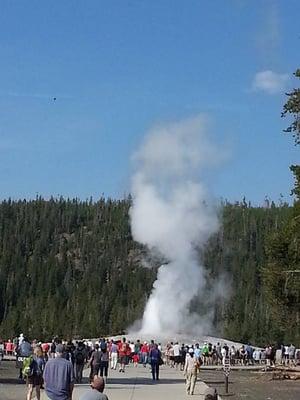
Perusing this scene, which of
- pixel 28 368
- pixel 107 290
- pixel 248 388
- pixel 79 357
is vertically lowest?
pixel 248 388

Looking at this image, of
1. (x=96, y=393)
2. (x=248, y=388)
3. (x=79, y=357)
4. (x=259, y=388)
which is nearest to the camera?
(x=96, y=393)

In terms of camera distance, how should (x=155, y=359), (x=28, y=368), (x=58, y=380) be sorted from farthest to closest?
(x=155, y=359) → (x=28, y=368) → (x=58, y=380)

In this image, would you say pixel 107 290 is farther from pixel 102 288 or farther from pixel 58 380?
pixel 58 380

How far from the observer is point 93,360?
28188mm

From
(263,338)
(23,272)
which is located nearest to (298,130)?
(263,338)

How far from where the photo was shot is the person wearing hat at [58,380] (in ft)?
46.3

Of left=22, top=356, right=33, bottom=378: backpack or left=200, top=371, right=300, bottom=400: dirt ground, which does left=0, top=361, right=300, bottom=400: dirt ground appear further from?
left=22, top=356, right=33, bottom=378: backpack

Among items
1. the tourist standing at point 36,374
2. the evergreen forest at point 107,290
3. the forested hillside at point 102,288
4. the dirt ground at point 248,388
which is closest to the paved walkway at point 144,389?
the dirt ground at point 248,388

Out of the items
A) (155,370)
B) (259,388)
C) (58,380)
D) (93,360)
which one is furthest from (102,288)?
(58,380)

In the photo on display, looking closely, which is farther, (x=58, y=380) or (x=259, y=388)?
(x=259, y=388)

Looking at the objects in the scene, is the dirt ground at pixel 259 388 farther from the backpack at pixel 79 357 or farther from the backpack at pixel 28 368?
the backpack at pixel 28 368

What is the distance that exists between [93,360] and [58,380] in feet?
46.5

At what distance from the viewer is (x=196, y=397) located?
24953mm

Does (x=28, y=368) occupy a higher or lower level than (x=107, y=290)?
lower
